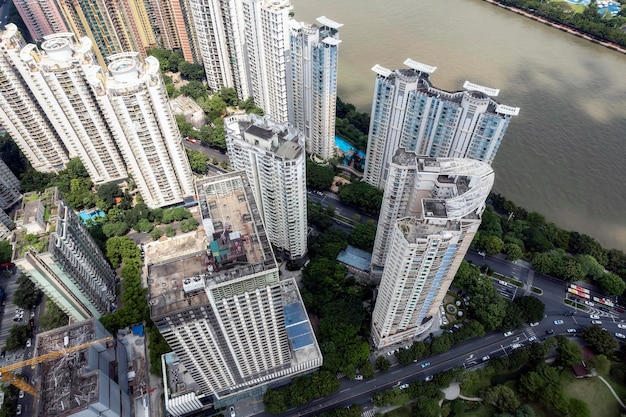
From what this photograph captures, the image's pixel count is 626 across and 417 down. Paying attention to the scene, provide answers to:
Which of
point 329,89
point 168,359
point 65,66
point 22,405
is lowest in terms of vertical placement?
point 22,405

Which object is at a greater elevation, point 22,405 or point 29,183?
point 29,183

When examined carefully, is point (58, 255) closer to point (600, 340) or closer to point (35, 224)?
point (35, 224)

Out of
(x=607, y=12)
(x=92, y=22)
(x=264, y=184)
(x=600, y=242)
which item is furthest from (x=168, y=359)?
(x=607, y=12)

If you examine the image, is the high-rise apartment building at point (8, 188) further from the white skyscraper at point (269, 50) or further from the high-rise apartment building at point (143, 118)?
the white skyscraper at point (269, 50)

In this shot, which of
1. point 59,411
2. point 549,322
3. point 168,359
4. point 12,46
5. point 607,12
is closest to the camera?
point 59,411

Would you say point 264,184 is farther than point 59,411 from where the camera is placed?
Yes

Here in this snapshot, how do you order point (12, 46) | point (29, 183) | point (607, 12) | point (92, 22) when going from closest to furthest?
1. point (12, 46)
2. point (29, 183)
3. point (92, 22)
4. point (607, 12)

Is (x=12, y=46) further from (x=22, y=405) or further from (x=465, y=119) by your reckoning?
(x=465, y=119)

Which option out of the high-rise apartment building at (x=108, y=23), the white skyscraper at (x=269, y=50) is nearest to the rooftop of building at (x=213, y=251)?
the white skyscraper at (x=269, y=50)
